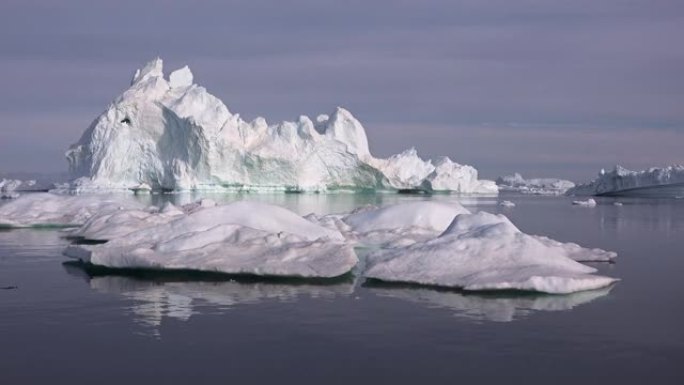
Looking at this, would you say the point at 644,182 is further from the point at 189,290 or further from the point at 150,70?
the point at 189,290

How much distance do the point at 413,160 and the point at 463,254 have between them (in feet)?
176

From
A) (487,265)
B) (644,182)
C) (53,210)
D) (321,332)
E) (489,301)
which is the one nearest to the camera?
(321,332)

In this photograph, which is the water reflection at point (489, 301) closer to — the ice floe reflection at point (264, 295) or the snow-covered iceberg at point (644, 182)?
the ice floe reflection at point (264, 295)

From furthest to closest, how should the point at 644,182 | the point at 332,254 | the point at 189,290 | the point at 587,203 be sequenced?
the point at 644,182, the point at 587,203, the point at 332,254, the point at 189,290

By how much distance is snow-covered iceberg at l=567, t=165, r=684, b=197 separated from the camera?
2283 inches

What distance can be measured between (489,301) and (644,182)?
54.4 m

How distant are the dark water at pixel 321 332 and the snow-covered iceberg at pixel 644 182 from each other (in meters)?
49.2

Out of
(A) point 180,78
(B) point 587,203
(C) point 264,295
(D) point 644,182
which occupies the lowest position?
(C) point 264,295

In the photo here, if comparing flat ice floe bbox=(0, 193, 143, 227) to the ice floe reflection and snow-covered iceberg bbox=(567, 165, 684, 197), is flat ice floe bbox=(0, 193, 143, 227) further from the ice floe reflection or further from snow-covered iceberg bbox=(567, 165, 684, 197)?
snow-covered iceberg bbox=(567, 165, 684, 197)

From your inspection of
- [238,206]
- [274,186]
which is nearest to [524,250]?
[238,206]

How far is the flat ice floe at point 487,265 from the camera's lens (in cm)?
1093

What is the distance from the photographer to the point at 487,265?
11680 mm

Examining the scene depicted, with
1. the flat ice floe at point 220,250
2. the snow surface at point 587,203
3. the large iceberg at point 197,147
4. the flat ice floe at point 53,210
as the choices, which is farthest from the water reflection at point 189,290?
the large iceberg at point 197,147

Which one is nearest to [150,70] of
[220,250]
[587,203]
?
[587,203]
